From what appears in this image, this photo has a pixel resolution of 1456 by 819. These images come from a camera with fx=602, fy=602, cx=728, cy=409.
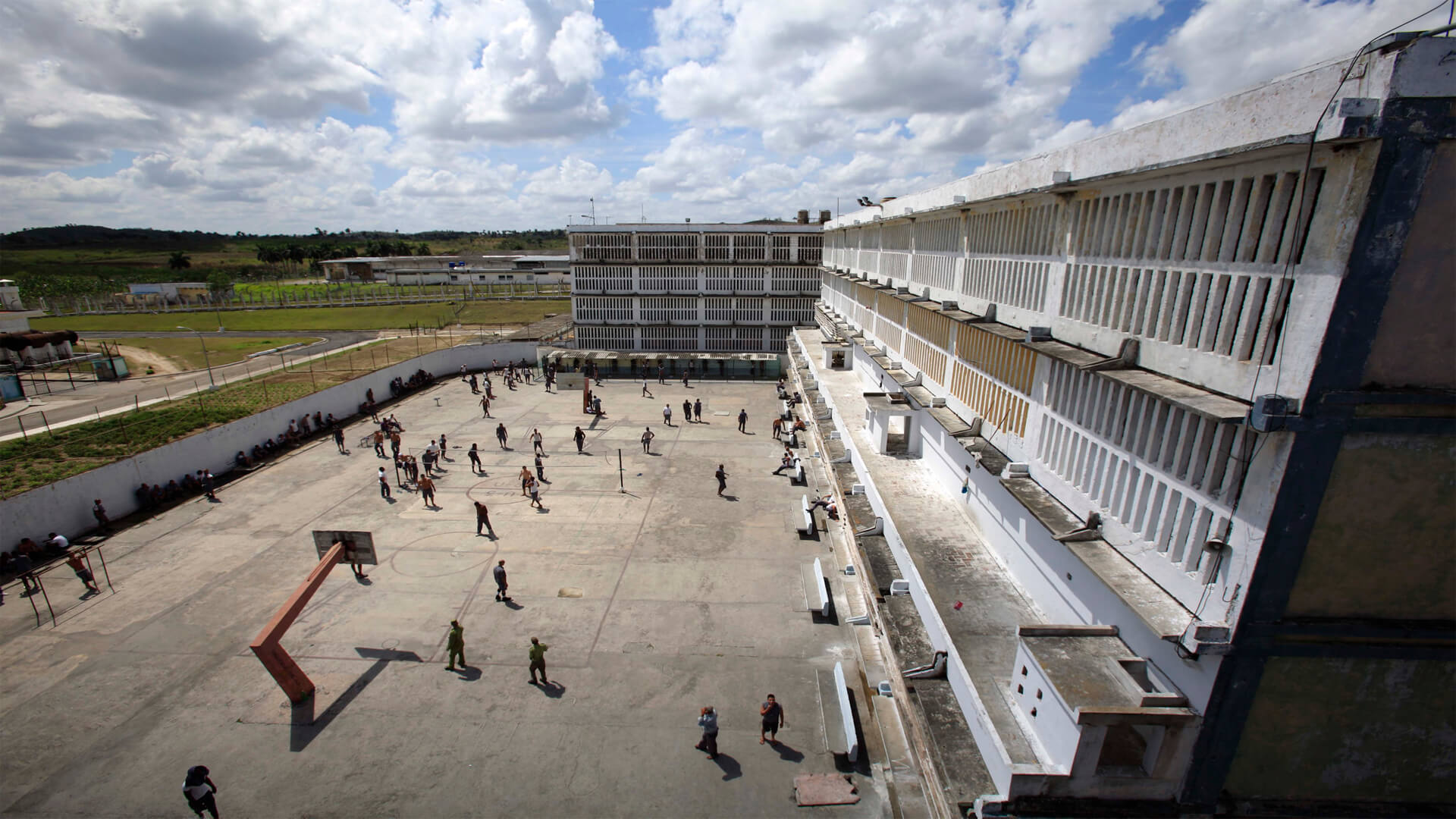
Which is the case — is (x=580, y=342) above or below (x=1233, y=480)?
below

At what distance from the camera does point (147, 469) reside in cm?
2061

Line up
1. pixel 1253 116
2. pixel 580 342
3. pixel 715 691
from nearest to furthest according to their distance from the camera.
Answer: pixel 1253 116 → pixel 715 691 → pixel 580 342

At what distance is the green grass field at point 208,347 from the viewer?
44719mm

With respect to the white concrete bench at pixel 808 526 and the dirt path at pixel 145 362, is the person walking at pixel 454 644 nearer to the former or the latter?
the white concrete bench at pixel 808 526

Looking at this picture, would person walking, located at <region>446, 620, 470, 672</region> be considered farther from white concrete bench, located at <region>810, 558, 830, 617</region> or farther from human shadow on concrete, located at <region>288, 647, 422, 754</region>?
white concrete bench, located at <region>810, 558, 830, 617</region>

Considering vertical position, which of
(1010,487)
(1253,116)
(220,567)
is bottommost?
(220,567)

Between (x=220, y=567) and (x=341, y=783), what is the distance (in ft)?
33.6

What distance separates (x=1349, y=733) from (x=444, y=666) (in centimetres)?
1410

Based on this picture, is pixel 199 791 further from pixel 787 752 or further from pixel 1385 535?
pixel 1385 535

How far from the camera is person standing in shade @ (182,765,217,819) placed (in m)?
8.98

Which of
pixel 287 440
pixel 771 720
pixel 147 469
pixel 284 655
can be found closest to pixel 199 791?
pixel 284 655

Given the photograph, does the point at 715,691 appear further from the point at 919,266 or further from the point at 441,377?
the point at 441,377

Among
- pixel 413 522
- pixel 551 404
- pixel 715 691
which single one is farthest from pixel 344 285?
pixel 715 691

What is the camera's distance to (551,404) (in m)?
34.2
